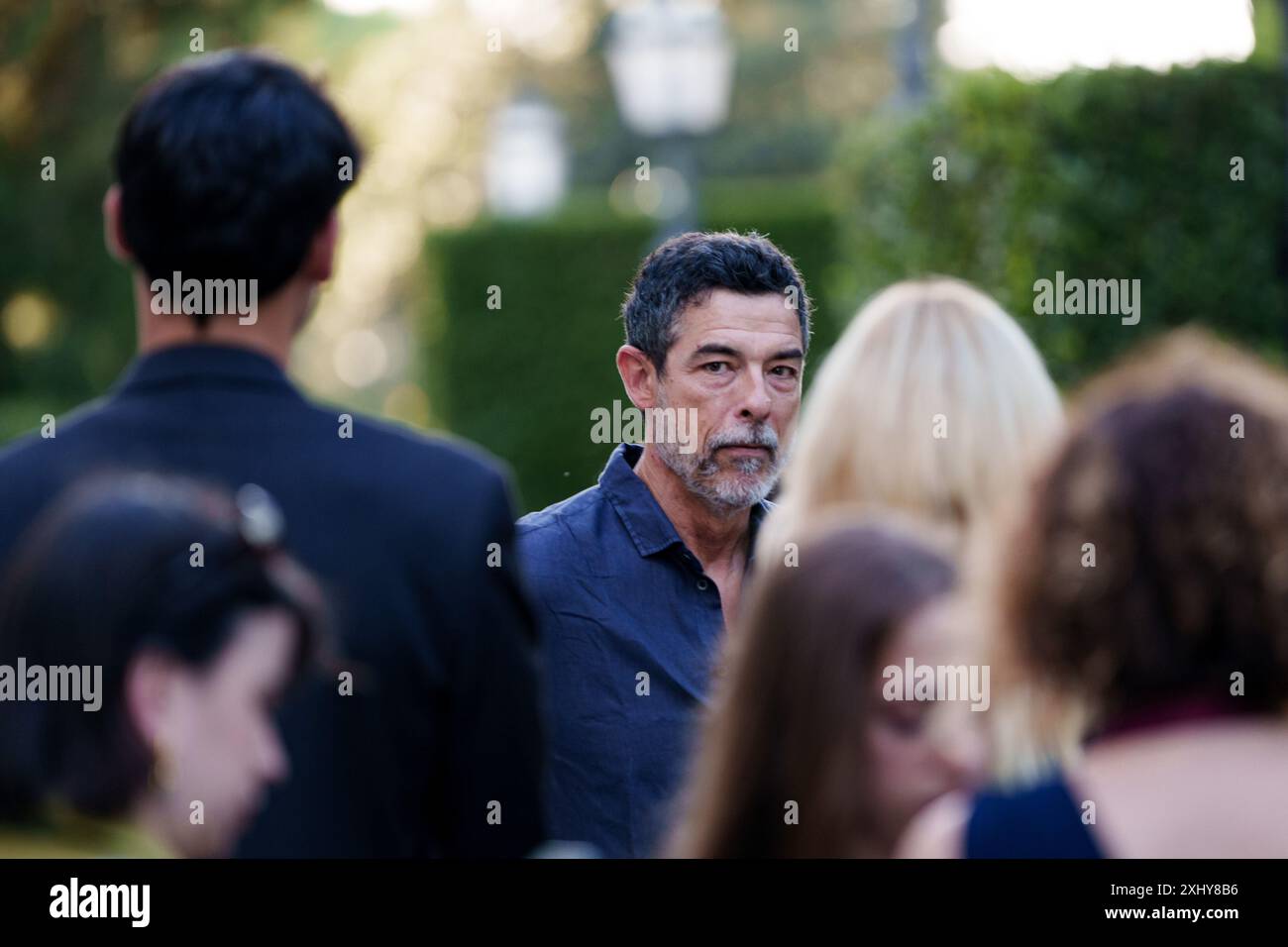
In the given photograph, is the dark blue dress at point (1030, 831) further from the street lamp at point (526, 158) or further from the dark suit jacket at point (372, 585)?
the street lamp at point (526, 158)

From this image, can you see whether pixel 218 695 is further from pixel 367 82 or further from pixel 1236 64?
pixel 367 82

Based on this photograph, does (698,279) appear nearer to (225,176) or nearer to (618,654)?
(618,654)

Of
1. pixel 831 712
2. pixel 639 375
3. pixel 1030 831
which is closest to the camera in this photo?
pixel 1030 831

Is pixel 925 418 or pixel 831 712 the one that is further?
pixel 925 418

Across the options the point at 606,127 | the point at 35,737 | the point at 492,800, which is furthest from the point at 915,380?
the point at 606,127

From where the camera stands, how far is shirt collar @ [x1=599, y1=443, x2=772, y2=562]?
4070 millimetres

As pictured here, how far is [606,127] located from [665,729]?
139ft

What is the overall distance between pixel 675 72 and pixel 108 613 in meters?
9.24

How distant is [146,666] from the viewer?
6.73 ft

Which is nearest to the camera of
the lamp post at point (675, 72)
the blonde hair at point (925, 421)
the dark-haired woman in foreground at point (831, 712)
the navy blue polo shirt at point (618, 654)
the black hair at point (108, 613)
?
the black hair at point (108, 613)

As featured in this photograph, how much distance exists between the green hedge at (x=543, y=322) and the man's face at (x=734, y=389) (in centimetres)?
1267

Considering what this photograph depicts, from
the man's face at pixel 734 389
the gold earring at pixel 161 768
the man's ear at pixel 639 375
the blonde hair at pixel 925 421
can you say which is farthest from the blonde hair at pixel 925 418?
the man's ear at pixel 639 375

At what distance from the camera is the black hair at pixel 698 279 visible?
14.2 feet

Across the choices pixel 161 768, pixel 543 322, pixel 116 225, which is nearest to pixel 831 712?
pixel 161 768
